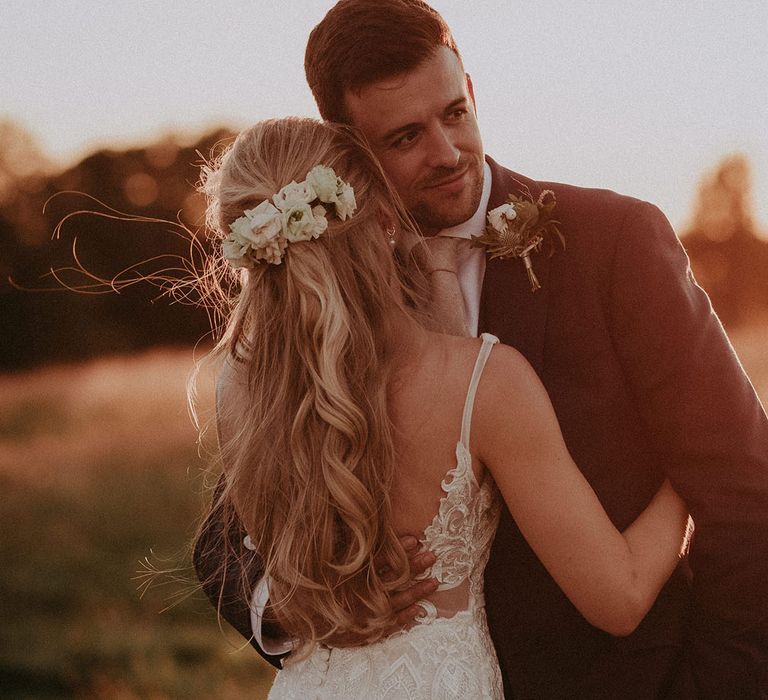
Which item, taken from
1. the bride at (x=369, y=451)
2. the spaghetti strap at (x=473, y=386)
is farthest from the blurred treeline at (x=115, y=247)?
the spaghetti strap at (x=473, y=386)

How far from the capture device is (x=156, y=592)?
31.1ft

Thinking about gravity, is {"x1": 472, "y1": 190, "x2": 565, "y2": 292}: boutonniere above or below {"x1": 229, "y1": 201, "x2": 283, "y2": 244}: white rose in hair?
below

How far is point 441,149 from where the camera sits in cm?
361

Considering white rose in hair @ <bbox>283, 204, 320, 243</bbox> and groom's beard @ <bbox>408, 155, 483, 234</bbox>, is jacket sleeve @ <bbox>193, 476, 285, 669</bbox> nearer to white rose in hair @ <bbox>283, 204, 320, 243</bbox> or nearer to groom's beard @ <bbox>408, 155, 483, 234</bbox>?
white rose in hair @ <bbox>283, 204, 320, 243</bbox>

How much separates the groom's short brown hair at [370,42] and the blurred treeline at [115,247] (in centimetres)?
1431

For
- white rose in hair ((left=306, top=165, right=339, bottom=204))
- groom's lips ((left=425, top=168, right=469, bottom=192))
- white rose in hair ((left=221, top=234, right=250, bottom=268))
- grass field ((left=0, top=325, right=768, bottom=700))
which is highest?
white rose in hair ((left=306, top=165, right=339, bottom=204))

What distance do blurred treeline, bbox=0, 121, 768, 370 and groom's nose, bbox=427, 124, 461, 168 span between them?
14320mm

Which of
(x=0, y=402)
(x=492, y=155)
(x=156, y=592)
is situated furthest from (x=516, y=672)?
(x=0, y=402)

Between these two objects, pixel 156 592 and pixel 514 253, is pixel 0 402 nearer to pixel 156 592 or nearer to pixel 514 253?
pixel 156 592

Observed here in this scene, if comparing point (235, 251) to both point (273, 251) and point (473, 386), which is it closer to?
point (273, 251)

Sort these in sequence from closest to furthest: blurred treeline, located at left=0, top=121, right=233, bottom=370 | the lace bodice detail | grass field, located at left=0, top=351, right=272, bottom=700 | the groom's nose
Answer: the lace bodice detail < the groom's nose < grass field, located at left=0, top=351, right=272, bottom=700 < blurred treeline, located at left=0, top=121, right=233, bottom=370

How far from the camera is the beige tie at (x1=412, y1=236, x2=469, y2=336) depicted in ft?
10.4

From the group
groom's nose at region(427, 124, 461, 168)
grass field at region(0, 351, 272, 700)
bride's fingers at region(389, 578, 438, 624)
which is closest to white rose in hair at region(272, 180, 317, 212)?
groom's nose at region(427, 124, 461, 168)

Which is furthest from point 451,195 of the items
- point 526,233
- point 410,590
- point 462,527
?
point 410,590
